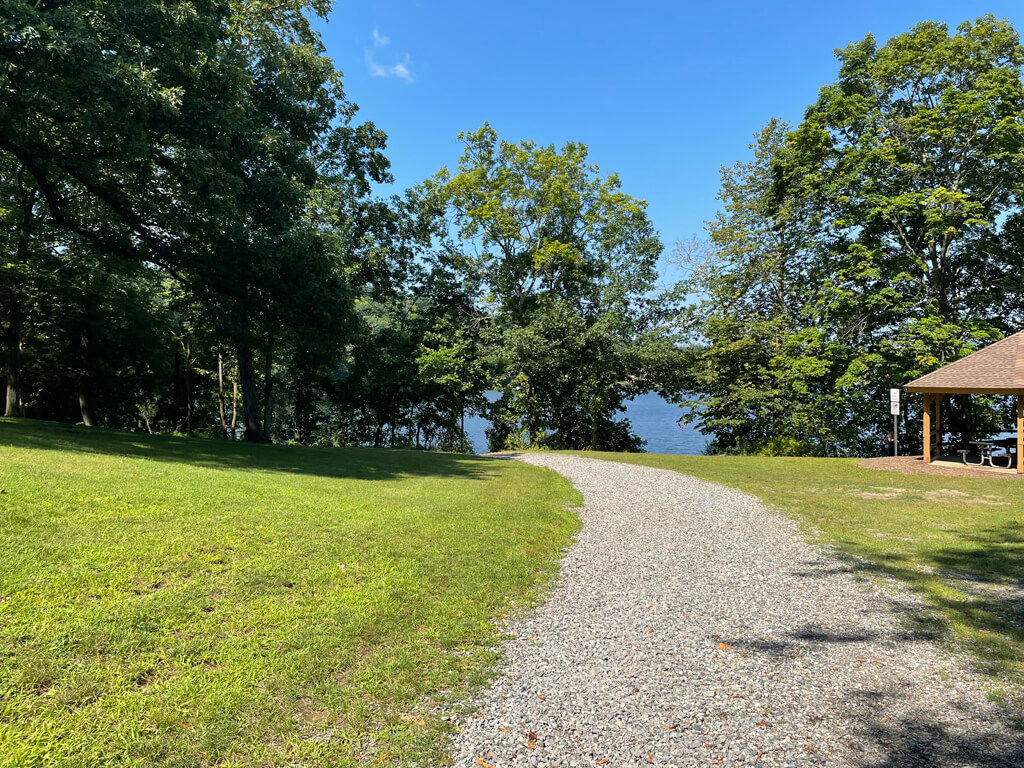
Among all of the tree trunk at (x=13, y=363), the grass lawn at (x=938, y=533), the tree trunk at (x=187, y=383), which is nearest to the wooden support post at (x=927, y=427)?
the grass lawn at (x=938, y=533)

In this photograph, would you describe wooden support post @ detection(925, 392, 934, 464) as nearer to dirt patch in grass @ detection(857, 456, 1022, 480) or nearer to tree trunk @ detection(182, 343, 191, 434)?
dirt patch in grass @ detection(857, 456, 1022, 480)

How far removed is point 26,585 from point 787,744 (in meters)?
5.27

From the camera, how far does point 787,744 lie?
2932 millimetres

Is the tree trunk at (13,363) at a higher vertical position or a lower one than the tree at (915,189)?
lower

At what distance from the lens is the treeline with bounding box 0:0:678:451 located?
34.5ft

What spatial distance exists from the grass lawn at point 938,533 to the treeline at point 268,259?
1229 centimetres

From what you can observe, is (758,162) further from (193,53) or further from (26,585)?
(26,585)

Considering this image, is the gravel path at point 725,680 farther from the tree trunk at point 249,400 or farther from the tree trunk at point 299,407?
the tree trunk at point 299,407

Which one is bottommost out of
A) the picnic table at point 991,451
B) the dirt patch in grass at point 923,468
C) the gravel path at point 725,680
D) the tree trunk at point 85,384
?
the gravel path at point 725,680

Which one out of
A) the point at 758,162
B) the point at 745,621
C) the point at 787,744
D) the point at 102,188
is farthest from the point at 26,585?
the point at 758,162

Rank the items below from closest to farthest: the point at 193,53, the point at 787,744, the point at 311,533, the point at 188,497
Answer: the point at 787,744 → the point at 311,533 → the point at 188,497 → the point at 193,53

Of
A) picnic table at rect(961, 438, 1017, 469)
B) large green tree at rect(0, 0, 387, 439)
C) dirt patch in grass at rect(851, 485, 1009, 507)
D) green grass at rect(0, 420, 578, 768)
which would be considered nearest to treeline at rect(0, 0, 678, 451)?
large green tree at rect(0, 0, 387, 439)

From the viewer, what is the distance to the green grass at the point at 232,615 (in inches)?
109

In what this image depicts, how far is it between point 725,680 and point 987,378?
1733cm
